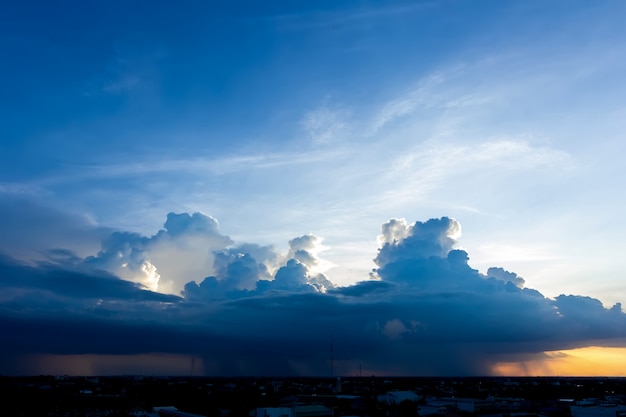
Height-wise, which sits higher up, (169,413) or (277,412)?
(169,413)

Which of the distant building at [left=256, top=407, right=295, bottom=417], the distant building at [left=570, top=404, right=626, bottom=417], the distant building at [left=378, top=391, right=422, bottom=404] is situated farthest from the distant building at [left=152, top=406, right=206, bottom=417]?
the distant building at [left=570, top=404, right=626, bottom=417]

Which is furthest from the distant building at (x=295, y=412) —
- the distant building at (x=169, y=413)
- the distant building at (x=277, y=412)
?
the distant building at (x=169, y=413)

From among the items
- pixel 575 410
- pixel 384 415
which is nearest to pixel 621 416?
pixel 575 410

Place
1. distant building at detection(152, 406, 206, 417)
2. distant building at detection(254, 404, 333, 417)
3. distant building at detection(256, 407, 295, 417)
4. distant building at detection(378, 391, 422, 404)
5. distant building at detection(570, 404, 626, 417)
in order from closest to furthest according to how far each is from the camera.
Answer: distant building at detection(152, 406, 206, 417) < distant building at detection(570, 404, 626, 417) < distant building at detection(256, 407, 295, 417) < distant building at detection(254, 404, 333, 417) < distant building at detection(378, 391, 422, 404)

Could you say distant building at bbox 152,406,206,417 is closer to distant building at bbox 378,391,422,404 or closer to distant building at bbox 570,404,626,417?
distant building at bbox 378,391,422,404

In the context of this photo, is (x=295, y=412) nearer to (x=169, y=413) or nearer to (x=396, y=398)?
(x=169, y=413)

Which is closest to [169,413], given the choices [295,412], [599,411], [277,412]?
[277,412]

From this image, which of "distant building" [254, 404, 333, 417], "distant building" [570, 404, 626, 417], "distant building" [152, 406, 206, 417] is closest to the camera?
"distant building" [152, 406, 206, 417]

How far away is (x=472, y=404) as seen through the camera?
370 ft

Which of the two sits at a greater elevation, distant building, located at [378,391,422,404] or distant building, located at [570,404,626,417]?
distant building, located at [570,404,626,417]

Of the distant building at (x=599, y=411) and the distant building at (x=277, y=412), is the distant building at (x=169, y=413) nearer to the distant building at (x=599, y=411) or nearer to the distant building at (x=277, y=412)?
the distant building at (x=277, y=412)

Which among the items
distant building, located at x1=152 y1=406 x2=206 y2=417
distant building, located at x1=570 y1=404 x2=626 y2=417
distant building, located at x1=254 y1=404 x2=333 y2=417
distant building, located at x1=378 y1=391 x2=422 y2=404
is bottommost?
distant building, located at x1=378 y1=391 x2=422 y2=404

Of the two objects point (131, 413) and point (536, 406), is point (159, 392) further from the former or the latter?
point (536, 406)

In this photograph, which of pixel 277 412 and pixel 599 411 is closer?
pixel 277 412
